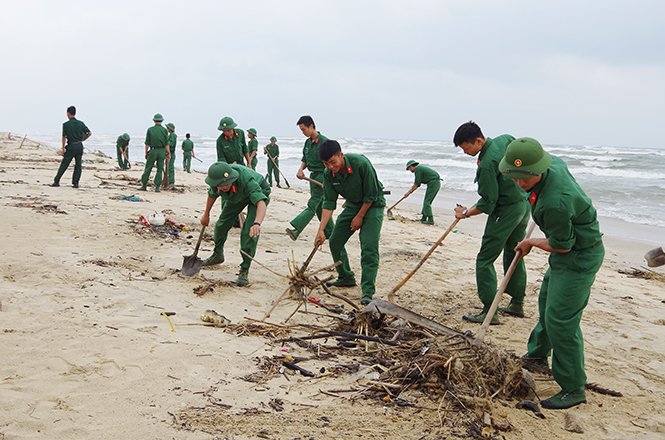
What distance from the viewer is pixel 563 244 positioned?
106 inches

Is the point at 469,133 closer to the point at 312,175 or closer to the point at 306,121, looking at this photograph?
the point at 306,121

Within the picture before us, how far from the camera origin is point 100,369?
9.14ft

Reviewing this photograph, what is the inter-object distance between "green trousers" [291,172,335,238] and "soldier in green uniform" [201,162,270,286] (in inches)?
46.4

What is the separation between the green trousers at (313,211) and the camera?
21.2 ft

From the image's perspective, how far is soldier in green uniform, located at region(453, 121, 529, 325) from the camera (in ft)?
13.0

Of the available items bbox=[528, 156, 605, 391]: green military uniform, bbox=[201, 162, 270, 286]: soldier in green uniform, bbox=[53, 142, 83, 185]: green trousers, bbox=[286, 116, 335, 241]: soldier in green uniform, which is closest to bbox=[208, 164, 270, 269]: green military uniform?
bbox=[201, 162, 270, 286]: soldier in green uniform

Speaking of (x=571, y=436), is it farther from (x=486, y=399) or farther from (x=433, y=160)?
(x=433, y=160)

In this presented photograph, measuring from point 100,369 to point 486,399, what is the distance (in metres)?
2.31

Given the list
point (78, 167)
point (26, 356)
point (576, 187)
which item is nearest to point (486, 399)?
point (576, 187)

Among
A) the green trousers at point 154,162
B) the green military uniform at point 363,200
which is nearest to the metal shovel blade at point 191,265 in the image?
the green military uniform at point 363,200

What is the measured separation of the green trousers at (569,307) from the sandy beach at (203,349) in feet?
0.91

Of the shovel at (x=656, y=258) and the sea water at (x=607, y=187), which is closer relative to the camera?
the shovel at (x=656, y=258)

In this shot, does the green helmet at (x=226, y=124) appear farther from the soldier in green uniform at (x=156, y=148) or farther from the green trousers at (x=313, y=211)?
the soldier in green uniform at (x=156, y=148)

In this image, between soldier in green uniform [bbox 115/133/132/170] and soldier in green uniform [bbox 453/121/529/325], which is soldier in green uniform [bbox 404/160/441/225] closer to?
soldier in green uniform [bbox 453/121/529/325]
